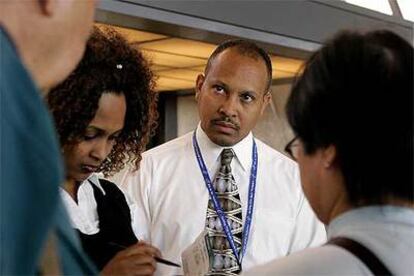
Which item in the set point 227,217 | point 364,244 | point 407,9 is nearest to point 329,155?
point 364,244

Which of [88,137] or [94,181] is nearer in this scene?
[88,137]

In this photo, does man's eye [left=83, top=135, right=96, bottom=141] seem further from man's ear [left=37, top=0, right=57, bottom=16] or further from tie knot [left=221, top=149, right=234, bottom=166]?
tie knot [left=221, top=149, right=234, bottom=166]

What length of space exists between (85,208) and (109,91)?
0.30m

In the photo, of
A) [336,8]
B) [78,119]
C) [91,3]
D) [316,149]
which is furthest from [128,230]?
[336,8]

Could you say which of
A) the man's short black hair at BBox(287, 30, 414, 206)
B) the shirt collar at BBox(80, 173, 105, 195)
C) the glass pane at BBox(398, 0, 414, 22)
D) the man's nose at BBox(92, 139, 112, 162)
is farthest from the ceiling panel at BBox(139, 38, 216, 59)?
the man's short black hair at BBox(287, 30, 414, 206)

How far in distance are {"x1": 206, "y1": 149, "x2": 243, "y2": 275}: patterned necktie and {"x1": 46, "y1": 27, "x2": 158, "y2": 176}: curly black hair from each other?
0.61 meters

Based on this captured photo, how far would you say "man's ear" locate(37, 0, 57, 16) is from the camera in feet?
2.57

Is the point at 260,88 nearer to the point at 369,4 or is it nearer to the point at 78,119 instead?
the point at 78,119

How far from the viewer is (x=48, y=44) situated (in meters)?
0.79

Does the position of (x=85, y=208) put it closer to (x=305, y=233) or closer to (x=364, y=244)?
(x=364, y=244)

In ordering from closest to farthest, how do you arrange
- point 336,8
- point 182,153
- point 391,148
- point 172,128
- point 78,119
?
point 391,148 < point 78,119 < point 182,153 < point 336,8 < point 172,128

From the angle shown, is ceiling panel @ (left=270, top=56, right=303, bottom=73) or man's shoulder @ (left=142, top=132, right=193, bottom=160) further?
ceiling panel @ (left=270, top=56, right=303, bottom=73)

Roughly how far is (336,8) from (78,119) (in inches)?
196

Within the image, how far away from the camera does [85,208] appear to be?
1.86m
